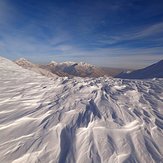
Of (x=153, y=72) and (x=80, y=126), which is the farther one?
(x=153, y=72)

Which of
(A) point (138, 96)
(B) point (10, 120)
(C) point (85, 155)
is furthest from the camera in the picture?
(A) point (138, 96)

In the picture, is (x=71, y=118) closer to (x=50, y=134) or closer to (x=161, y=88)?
(x=50, y=134)

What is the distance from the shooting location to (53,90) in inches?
278

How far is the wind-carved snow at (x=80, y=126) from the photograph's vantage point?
11.3 feet

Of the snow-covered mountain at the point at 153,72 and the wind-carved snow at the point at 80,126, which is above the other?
the wind-carved snow at the point at 80,126

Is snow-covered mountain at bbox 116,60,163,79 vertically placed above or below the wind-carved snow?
below

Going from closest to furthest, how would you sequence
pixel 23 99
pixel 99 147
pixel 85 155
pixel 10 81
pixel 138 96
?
pixel 85 155 → pixel 99 147 → pixel 23 99 → pixel 138 96 → pixel 10 81

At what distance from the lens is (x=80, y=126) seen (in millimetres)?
4301

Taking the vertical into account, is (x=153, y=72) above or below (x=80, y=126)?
below

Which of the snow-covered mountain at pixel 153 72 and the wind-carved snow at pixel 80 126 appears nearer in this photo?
the wind-carved snow at pixel 80 126

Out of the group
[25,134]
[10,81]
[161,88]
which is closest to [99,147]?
[25,134]

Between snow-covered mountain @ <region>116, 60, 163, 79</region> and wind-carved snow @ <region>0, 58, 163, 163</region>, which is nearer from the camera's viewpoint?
wind-carved snow @ <region>0, 58, 163, 163</region>

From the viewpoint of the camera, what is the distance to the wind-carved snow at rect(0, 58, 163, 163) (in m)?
3.44

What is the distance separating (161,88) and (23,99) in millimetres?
4782
